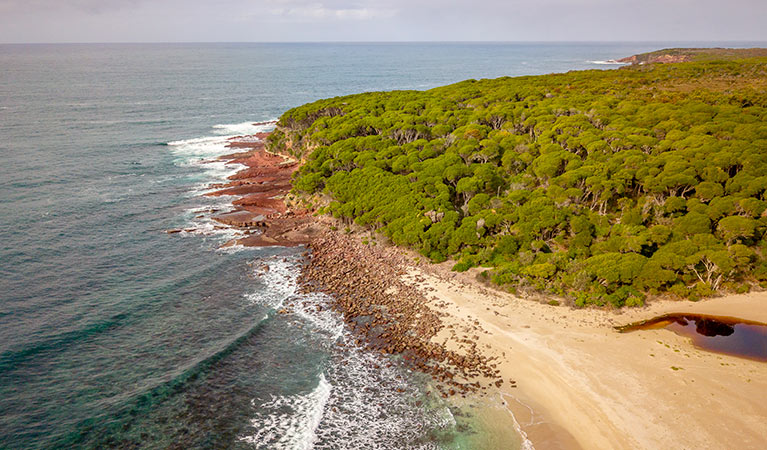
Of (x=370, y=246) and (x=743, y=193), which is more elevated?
(x=743, y=193)

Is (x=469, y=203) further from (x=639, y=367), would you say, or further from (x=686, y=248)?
(x=639, y=367)

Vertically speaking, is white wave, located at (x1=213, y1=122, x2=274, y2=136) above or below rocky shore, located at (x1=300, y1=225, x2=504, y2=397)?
above

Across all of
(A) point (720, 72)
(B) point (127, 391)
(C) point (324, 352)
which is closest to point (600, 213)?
(C) point (324, 352)

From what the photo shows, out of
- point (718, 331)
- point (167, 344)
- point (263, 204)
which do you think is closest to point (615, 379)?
point (718, 331)

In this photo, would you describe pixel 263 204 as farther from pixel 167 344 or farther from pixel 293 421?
pixel 293 421

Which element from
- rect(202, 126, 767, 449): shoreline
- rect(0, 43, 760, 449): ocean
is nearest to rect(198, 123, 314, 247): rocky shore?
rect(0, 43, 760, 449): ocean

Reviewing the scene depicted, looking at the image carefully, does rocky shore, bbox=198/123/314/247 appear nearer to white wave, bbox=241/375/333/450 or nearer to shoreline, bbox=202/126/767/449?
shoreline, bbox=202/126/767/449
